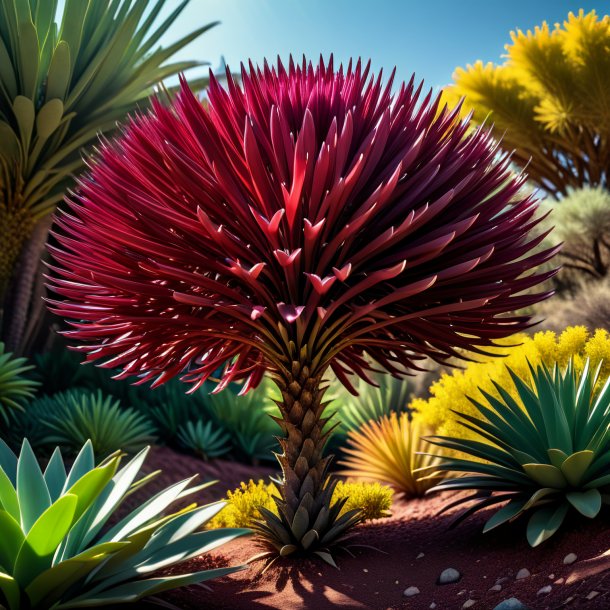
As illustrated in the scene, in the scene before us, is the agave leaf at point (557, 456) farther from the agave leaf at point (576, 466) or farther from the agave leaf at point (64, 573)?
the agave leaf at point (64, 573)

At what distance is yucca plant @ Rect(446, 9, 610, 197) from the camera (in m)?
13.9

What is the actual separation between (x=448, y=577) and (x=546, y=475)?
0.70 meters

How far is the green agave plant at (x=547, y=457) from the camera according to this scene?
3174 mm

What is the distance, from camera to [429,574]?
3338 millimetres

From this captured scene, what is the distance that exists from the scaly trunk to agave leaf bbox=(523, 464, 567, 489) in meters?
1.08

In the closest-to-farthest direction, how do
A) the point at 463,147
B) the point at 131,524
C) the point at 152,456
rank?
the point at 131,524
the point at 463,147
the point at 152,456

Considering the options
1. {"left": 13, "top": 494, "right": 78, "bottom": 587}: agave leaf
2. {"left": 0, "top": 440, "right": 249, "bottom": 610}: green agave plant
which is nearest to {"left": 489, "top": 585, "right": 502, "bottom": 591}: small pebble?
{"left": 0, "top": 440, "right": 249, "bottom": 610}: green agave plant

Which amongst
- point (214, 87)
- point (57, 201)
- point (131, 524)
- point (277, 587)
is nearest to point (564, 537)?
point (277, 587)

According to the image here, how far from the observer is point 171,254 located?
3.34 meters

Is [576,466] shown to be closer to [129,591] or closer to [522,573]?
[522,573]

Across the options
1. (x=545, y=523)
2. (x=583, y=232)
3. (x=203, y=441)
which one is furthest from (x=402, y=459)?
(x=583, y=232)

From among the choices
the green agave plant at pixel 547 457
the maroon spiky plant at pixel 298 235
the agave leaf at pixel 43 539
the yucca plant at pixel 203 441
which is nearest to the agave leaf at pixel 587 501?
the green agave plant at pixel 547 457

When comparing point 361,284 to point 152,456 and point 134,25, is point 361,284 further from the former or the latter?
point 134,25

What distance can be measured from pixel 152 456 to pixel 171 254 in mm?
5318
